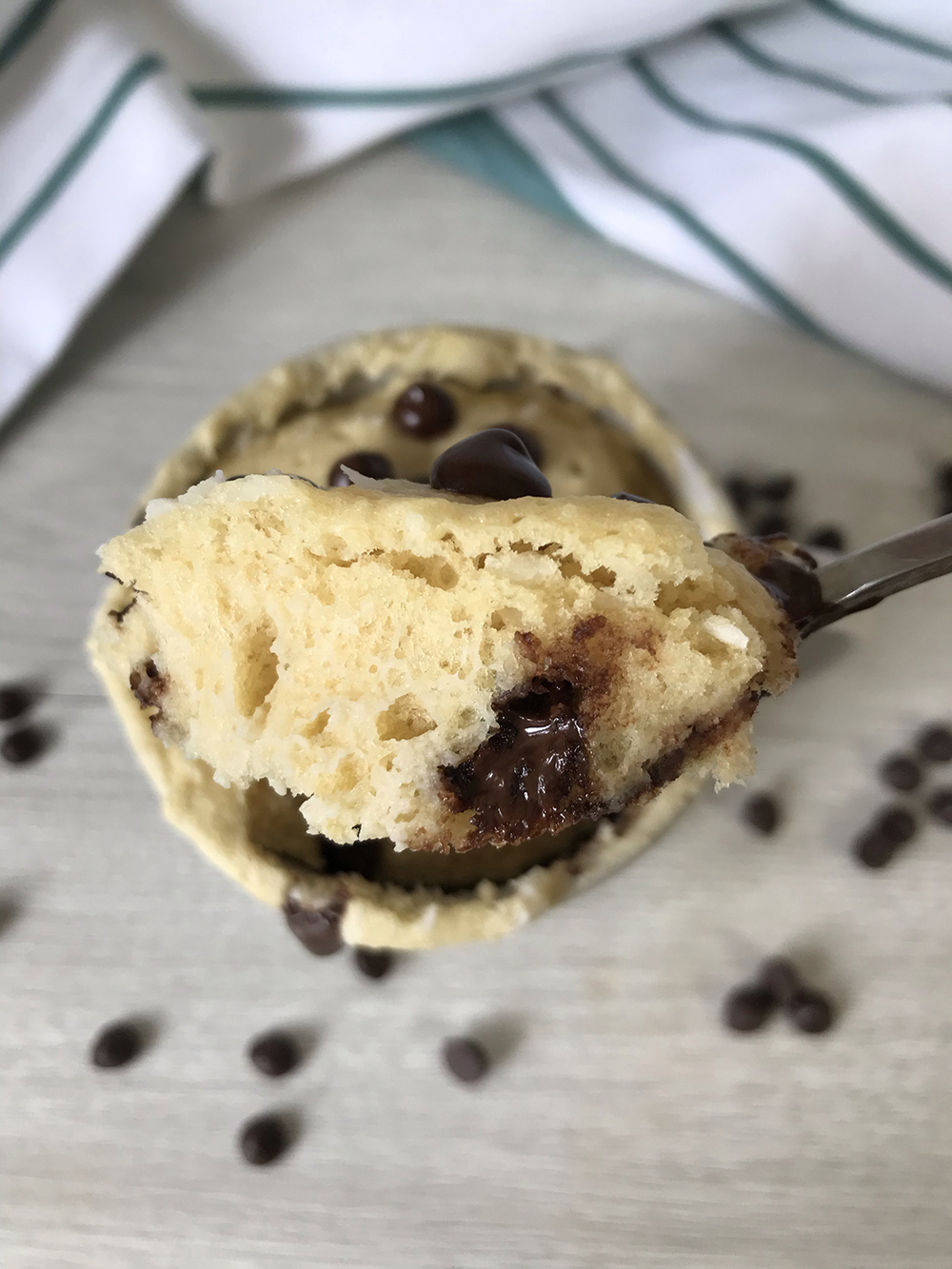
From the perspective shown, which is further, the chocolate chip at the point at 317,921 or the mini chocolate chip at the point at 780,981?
the mini chocolate chip at the point at 780,981

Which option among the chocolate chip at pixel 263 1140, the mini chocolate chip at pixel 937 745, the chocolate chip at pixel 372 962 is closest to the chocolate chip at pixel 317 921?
the chocolate chip at pixel 372 962

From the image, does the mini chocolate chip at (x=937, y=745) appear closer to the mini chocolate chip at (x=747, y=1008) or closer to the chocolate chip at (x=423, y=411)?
the mini chocolate chip at (x=747, y=1008)

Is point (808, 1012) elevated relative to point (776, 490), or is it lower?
lower

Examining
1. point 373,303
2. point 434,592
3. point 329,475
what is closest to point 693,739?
point 434,592

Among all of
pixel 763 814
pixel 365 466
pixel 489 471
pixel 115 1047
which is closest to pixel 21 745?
pixel 115 1047

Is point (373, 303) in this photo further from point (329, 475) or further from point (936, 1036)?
point (936, 1036)

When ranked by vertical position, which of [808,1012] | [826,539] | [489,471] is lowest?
[808,1012]

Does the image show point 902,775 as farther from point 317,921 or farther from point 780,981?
point 317,921
